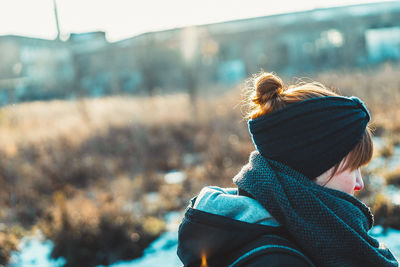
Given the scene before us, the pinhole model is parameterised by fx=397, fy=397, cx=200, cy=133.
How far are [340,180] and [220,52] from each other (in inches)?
1093

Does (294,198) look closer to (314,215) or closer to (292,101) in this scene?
(314,215)

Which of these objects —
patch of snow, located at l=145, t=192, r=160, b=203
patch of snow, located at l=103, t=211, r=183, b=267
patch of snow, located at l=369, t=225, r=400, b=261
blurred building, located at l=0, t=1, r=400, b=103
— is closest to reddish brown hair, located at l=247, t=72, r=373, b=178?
patch of snow, located at l=369, t=225, r=400, b=261

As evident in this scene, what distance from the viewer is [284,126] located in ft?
3.71

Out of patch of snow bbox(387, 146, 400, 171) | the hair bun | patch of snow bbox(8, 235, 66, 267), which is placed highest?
the hair bun

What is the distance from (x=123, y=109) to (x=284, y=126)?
11.1 meters

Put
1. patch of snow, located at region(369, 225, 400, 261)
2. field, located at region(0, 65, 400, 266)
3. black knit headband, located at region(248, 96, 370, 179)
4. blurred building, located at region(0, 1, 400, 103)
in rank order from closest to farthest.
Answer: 1. black knit headband, located at region(248, 96, 370, 179)
2. patch of snow, located at region(369, 225, 400, 261)
3. field, located at region(0, 65, 400, 266)
4. blurred building, located at region(0, 1, 400, 103)

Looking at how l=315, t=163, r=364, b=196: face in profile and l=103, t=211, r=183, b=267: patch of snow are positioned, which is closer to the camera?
l=315, t=163, r=364, b=196: face in profile

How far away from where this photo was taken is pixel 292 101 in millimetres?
1156

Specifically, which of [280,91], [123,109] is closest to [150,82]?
[123,109]

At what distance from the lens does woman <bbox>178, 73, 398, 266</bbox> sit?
3.48ft

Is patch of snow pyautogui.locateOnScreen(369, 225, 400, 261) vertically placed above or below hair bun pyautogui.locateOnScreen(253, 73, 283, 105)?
below

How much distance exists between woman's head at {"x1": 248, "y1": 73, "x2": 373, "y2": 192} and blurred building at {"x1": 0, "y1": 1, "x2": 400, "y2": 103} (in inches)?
867

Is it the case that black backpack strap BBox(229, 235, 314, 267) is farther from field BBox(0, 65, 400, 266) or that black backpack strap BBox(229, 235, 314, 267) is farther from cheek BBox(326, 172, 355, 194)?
field BBox(0, 65, 400, 266)

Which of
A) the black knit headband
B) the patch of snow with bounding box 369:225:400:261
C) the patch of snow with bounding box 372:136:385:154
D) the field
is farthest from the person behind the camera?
the patch of snow with bounding box 372:136:385:154
